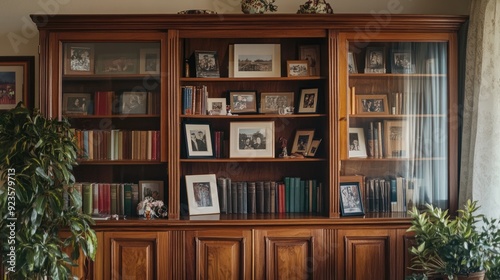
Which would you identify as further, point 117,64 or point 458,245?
point 117,64

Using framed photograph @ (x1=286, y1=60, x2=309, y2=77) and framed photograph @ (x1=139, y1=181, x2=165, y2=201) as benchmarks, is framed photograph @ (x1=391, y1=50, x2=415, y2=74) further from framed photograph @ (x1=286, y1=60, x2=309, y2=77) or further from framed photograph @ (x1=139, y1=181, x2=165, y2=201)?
framed photograph @ (x1=139, y1=181, x2=165, y2=201)

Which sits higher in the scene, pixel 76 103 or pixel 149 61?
pixel 149 61

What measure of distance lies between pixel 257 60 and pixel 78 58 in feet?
4.11

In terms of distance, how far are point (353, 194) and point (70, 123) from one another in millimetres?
2032

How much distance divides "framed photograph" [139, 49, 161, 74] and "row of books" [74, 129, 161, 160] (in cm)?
42

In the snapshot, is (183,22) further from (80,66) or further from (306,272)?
(306,272)

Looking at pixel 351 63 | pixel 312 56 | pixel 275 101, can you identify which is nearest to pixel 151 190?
pixel 275 101

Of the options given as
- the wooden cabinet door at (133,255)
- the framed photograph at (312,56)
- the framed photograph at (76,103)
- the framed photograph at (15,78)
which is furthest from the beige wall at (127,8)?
the wooden cabinet door at (133,255)

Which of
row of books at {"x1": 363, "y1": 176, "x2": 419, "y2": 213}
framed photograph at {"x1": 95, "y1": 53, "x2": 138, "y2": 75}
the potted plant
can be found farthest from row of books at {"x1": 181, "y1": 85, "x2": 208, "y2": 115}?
the potted plant

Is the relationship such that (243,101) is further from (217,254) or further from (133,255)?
(133,255)

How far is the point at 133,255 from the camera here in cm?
375

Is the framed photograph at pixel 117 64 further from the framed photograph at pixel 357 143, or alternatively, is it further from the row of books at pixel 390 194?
the row of books at pixel 390 194

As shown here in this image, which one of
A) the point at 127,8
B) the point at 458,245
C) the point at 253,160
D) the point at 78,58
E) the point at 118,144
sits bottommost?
the point at 458,245

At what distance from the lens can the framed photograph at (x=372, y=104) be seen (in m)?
3.91
